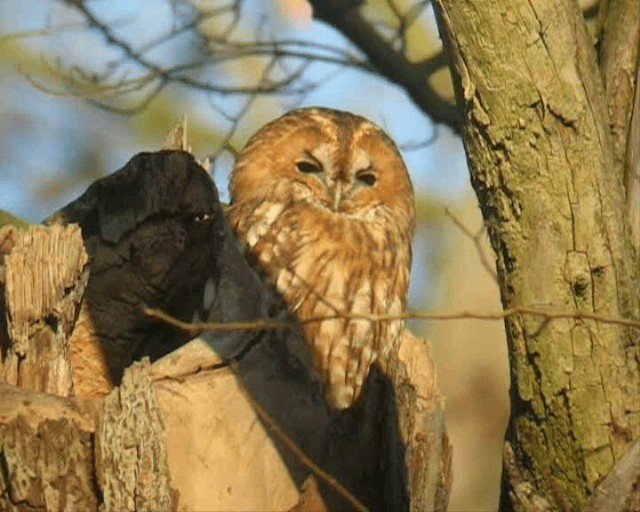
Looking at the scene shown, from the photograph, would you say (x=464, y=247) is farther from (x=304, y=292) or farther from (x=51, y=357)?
(x=51, y=357)

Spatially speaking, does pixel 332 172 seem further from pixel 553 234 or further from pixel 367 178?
pixel 553 234

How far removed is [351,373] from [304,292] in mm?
212

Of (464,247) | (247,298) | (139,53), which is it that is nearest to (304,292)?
(247,298)

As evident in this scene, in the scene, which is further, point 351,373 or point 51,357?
point 351,373

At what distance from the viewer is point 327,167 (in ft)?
12.7

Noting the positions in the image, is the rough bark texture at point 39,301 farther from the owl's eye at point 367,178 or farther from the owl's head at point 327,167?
the owl's eye at point 367,178

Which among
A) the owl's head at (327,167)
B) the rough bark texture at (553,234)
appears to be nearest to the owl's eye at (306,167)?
the owl's head at (327,167)

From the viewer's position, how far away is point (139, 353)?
12.6 feet

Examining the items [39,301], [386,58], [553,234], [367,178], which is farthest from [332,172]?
[386,58]

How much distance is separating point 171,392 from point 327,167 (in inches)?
38.3

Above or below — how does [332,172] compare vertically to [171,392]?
above

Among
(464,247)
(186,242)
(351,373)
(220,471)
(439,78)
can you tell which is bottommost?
(220,471)

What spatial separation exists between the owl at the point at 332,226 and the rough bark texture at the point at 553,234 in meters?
0.76

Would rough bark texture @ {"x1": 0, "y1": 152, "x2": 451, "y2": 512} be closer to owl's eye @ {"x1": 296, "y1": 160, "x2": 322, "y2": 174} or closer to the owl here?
the owl
